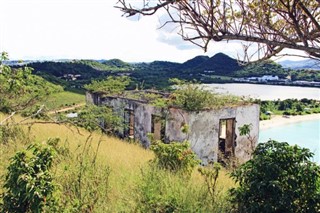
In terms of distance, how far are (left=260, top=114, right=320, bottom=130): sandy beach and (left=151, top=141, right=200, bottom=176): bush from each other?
27.4 meters

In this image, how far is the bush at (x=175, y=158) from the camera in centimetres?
541

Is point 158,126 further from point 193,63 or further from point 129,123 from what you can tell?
point 193,63

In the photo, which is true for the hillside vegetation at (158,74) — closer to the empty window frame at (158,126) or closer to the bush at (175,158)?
the empty window frame at (158,126)

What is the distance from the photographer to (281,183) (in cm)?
352

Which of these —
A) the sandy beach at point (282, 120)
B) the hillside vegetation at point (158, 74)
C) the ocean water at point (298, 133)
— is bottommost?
the ocean water at point (298, 133)

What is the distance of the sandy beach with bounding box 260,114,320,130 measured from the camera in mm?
32812

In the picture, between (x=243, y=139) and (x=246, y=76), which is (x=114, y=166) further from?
(x=246, y=76)

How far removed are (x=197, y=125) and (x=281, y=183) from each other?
309 inches

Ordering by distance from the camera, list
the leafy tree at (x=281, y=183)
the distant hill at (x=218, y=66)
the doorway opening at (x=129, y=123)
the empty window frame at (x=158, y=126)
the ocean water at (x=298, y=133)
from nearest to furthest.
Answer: the leafy tree at (x=281, y=183)
the empty window frame at (x=158, y=126)
the doorway opening at (x=129, y=123)
the ocean water at (x=298, y=133)
the distant hill at (x=218, y=66)

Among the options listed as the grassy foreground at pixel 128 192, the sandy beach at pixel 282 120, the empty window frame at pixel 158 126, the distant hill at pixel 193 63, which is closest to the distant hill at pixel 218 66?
the distant hill at pixel 193 63

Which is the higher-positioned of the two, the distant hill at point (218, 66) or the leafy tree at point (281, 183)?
the distant hill at point (218, 66)

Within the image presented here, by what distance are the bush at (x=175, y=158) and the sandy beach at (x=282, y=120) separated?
27.4 metres

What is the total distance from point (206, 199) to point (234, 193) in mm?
354

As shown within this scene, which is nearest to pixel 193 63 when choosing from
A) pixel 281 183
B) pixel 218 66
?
pixel 218 66
